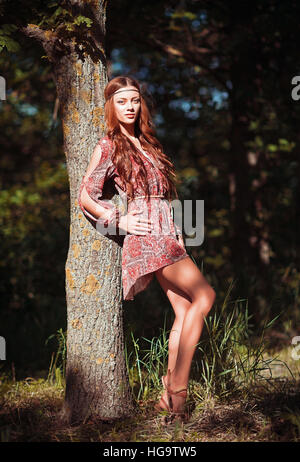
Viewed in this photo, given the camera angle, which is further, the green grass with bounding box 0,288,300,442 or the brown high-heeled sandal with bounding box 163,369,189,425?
the brown high-heeled sandal with bounding box 163,369,189,425

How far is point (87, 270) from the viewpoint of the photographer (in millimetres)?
2875

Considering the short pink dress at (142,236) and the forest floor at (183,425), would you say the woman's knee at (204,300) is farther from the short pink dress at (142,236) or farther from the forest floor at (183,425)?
the forest floor at (183,425)

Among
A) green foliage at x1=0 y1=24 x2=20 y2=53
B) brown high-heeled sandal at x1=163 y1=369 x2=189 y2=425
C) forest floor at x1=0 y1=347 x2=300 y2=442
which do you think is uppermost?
green foliage at x1=0 y1=24 x2=20 y2=53

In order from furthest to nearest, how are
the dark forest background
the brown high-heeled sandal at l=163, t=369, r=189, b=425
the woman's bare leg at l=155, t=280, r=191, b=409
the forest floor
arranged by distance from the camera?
the dark forest background, the woman's bare leg at l=155, t=280, r=191, b=409, the brown high-heeled sandal at l=163, t=369, r=189, b=425, the forest floor

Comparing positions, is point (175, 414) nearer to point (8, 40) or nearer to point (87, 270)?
point (87, 270)

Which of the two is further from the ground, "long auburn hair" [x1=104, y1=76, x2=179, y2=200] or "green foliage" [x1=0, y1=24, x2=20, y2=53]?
"green foliage" [x1=0, y1=24, x2=20, y2=53]

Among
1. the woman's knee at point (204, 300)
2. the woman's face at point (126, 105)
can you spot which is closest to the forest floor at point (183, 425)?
the woman's knee at point (204, 300)

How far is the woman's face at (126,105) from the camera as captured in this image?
2.86m

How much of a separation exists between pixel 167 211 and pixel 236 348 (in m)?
1.15

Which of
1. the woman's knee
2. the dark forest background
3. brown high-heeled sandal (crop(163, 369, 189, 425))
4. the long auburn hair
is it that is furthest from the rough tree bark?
the dark forest background

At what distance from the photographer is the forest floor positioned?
2.57m

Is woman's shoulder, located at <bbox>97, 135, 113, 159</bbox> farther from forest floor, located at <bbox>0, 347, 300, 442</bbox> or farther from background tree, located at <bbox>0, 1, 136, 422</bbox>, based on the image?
forest floor, located at <bbox>0, 347, 300, 442</bbox>

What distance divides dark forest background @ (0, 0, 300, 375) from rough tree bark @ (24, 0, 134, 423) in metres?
1.28
